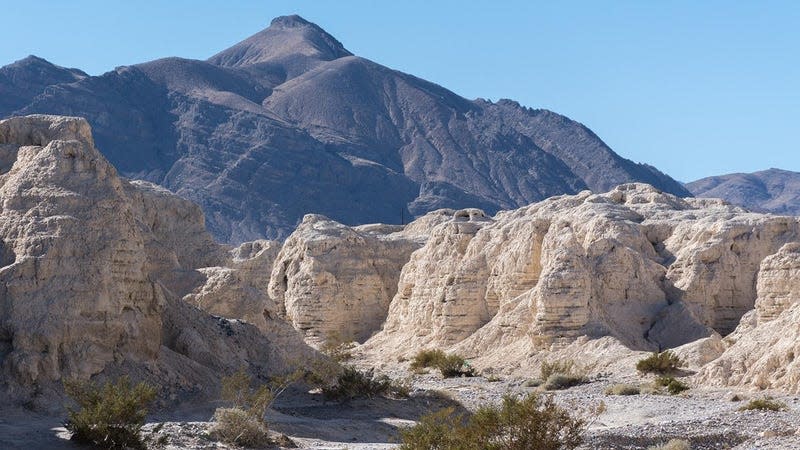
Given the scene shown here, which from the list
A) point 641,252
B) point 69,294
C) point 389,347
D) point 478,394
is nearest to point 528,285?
point 641,252

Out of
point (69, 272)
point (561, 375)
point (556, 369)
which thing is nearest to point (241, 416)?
point (69, 272)

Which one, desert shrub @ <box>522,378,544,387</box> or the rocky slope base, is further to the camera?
the rocky slope base

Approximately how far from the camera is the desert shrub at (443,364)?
36.6 m

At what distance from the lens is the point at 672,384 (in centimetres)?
2903

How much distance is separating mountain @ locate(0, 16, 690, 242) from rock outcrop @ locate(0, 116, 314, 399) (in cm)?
11022

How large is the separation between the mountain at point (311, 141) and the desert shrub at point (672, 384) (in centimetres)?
10750

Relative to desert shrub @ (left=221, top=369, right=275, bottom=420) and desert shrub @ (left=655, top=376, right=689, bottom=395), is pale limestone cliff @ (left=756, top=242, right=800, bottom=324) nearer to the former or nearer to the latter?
desert shrub @ (left=655, top=376, right=689, bottom=395)

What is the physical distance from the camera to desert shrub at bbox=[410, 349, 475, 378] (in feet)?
120

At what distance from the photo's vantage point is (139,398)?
59.8 feet

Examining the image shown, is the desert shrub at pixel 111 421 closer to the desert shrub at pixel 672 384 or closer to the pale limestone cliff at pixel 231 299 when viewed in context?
the pale limestone cliff at pixel 231 299

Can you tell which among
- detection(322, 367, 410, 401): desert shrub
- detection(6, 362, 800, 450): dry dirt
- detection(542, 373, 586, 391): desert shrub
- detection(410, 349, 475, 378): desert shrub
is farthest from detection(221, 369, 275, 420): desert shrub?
detection(410, 349, 475, 378): desert shrub

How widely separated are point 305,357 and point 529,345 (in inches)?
455

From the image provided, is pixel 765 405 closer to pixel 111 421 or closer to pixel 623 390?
pixel 623 390

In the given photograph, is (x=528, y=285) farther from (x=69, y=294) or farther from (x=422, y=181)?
(x=422, y=181)
